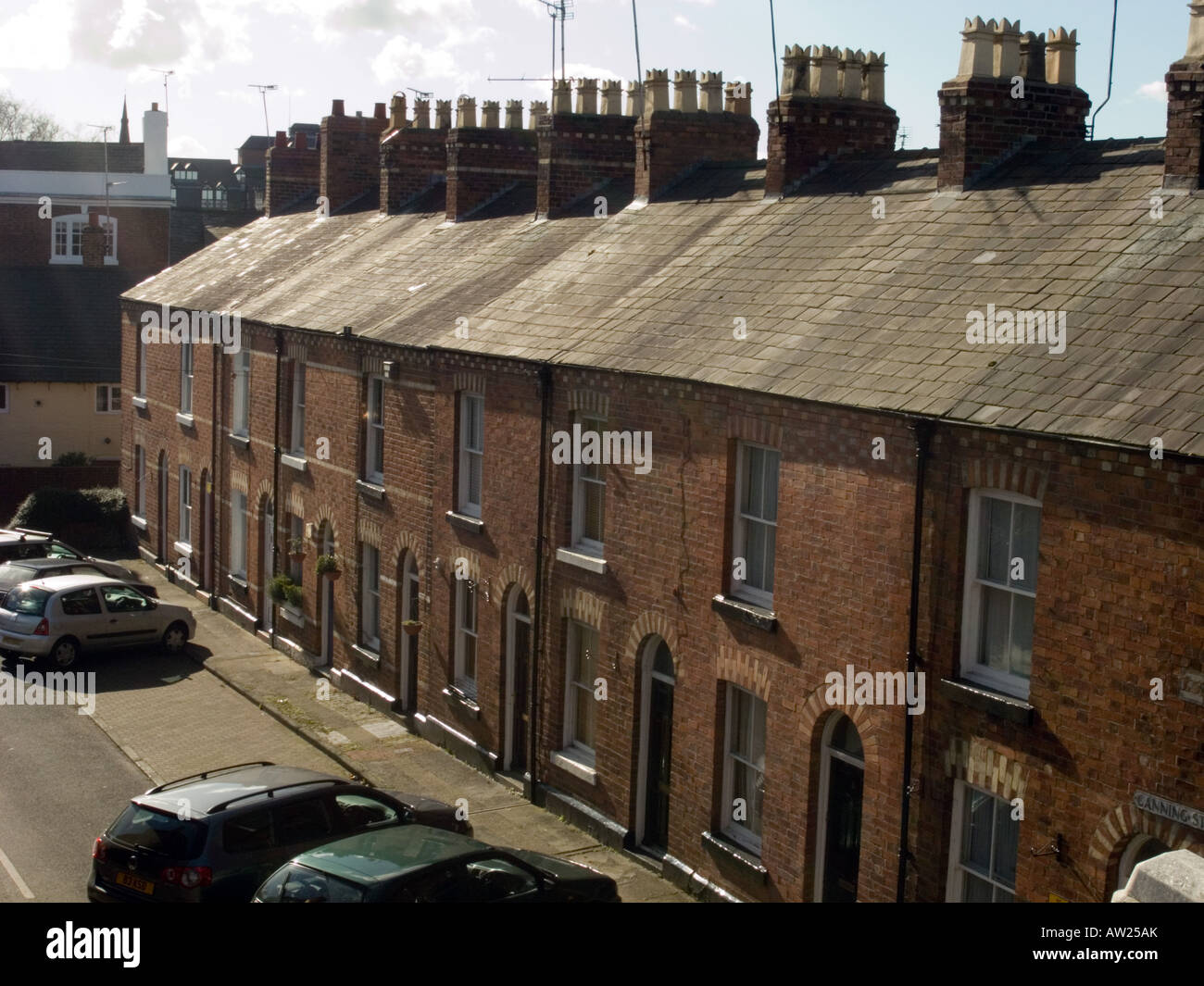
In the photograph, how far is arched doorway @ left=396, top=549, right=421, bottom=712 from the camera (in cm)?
2336

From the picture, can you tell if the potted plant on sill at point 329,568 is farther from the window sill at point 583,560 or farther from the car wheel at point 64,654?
the window sill at point 583,560

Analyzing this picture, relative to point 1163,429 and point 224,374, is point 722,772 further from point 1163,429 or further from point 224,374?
point 224,374

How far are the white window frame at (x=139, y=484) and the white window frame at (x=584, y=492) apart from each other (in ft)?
72.8

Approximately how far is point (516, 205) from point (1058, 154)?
43.2 feet

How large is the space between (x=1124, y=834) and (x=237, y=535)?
23.4m

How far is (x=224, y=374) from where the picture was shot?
3119 centimetres

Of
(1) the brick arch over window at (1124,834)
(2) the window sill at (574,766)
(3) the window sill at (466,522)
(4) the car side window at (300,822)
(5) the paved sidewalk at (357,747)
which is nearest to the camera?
(1) the brick arch over window at (1124,834)

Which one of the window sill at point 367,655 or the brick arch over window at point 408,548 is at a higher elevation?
the brick arch over window at point 408,548

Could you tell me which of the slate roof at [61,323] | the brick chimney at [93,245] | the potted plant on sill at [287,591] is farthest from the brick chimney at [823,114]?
the brick chimney at [93,245]

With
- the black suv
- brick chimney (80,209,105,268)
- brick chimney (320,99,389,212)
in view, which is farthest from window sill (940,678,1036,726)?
brick chimney (80,209,105,268)

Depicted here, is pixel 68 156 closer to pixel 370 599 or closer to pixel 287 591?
pixel 287 591

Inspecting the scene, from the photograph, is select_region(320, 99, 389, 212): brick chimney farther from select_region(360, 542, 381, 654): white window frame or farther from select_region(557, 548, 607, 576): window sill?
select_region(557, 548, 607, 576): window sill

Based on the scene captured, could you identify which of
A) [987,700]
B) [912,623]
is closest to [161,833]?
[912,623]

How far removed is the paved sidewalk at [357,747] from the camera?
1762 cm
